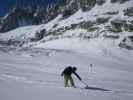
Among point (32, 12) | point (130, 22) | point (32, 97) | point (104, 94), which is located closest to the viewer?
point (32, 97)

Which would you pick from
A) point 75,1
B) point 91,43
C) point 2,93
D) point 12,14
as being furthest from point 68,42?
point 12,14

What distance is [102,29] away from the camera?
252ft

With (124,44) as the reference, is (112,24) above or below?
above

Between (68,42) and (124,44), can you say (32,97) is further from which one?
(68,42)

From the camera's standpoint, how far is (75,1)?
130625 millimetres

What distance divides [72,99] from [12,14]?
19225cm

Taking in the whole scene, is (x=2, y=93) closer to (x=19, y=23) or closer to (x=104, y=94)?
(x=104, y=94)

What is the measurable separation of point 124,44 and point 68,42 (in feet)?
61.6

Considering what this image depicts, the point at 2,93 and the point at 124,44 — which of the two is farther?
the point at 124,44

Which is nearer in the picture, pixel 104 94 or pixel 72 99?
pixel 72 99

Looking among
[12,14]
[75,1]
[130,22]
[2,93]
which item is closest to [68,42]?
[130,22]

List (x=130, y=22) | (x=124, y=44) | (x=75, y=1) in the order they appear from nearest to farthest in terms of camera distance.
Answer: (x=124, y=44) → (x=130, y=22) → (x=75, y=1)

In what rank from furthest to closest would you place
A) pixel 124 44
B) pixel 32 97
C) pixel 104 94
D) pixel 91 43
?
1. pixel 91 43
2. pixel 124 44
3. pixel 104 94
4. pixel 32 97

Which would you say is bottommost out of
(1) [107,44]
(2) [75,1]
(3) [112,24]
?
(1) [107,44]
